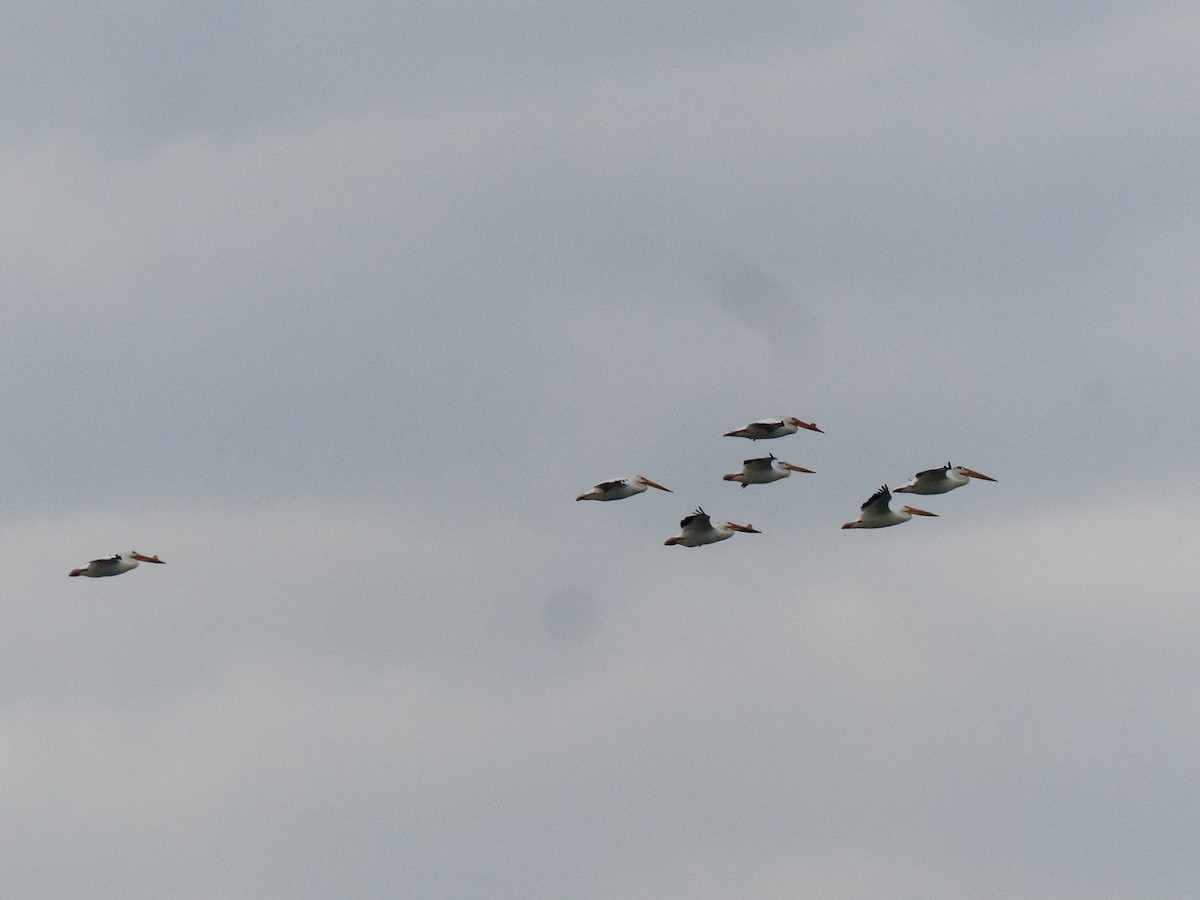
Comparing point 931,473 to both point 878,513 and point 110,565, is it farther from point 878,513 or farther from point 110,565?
point 110,565

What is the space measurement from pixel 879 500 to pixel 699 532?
391 inches

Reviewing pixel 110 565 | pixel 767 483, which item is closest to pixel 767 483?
pixel 767 483

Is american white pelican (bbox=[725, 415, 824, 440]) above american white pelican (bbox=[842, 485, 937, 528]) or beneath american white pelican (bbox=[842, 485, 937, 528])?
above

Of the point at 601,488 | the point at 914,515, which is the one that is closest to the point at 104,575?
the point at 601,488

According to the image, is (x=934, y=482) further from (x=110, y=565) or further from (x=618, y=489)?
(x=110, y=565)

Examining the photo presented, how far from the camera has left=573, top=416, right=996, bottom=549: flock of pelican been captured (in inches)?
5669

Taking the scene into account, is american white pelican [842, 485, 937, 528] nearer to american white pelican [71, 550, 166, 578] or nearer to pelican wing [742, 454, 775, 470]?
pelican wing [742, 454, 775, 470]

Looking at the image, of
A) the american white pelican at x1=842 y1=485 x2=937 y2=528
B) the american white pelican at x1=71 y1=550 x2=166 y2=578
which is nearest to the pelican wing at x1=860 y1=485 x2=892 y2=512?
the american white pelican at x1=842 y1=485 x2=937 y2=528

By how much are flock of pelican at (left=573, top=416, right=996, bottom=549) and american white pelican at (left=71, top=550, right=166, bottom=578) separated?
82.5 feet

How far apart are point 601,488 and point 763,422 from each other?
9105mm

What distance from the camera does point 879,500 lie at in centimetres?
14312

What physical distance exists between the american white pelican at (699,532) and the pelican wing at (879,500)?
826cm

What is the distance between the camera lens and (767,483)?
484ft

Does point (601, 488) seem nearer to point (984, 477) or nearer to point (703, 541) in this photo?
point (703, 541)
